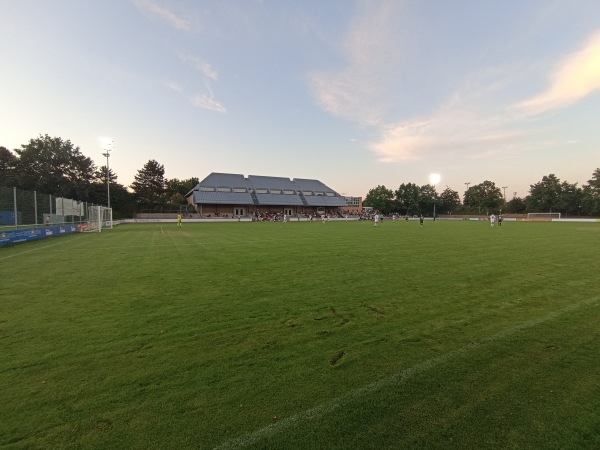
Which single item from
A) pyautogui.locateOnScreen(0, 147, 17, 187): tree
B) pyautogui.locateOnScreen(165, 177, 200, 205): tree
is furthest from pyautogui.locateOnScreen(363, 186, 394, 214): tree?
pyautogui.locateOnScreen(0, 147, 17, 187): tree

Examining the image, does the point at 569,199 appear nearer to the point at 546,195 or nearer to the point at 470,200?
the point at 546,195

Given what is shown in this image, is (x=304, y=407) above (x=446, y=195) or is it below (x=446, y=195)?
below

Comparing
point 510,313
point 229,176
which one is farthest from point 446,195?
point 510,313

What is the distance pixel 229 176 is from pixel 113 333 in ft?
243

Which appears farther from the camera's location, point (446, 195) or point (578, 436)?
point (446, 195)

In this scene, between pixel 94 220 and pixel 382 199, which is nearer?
pixel 94 220

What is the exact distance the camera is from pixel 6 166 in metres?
61.4

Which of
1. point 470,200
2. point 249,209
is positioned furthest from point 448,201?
point 249,209

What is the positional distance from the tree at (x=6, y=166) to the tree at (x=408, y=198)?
9413 cm

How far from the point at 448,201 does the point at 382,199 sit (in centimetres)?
2452

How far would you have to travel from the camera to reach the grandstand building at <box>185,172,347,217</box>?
67.3m

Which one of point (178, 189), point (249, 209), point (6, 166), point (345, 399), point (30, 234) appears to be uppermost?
point (6, 166)

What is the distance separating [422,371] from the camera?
3424mm

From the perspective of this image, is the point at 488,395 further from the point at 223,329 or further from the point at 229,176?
the point at 229,176
